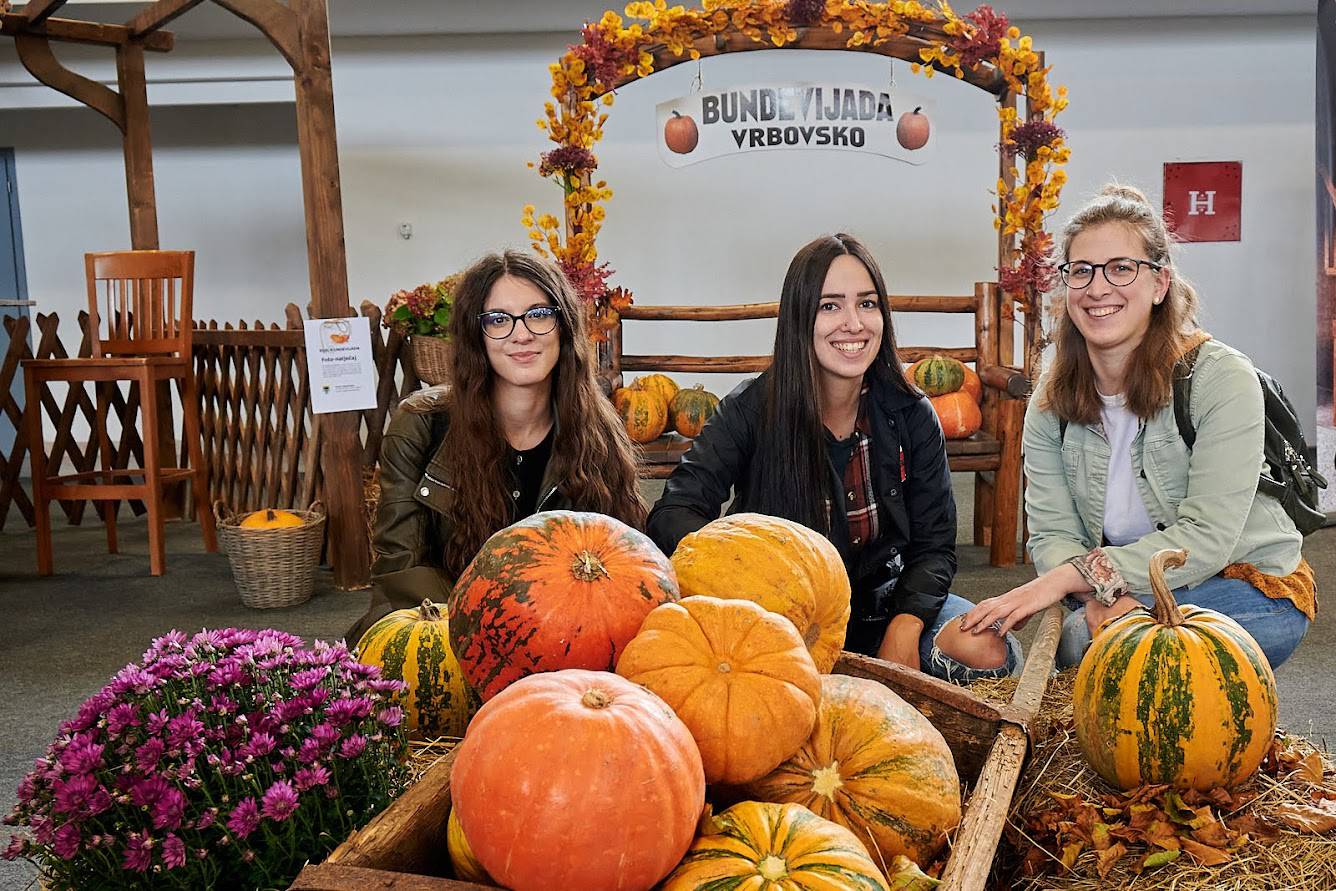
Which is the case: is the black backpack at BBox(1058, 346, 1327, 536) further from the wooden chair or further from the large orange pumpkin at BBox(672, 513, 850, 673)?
the wooden chair

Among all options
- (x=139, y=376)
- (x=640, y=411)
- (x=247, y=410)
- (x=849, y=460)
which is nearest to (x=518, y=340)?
(x=849, y=460)

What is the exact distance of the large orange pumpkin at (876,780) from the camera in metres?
1.11

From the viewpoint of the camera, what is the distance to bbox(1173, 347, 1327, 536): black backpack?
2.25 metres

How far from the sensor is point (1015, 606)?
6.45 feet

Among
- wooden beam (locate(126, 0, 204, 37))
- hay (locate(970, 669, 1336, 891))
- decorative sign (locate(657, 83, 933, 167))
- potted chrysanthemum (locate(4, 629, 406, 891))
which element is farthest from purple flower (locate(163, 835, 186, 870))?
wooden beam (locate(126, 0, 204, 37))

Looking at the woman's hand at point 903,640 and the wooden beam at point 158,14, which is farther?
the wooden beam at point 158,14

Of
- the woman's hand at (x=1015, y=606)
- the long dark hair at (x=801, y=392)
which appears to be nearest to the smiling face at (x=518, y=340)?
the long dark hair at (x=801, y=392)

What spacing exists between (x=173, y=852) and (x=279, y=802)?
10 centimetres

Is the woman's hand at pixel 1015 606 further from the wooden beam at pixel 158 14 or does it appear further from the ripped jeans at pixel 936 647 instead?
the wooden beam at pixel 158 14

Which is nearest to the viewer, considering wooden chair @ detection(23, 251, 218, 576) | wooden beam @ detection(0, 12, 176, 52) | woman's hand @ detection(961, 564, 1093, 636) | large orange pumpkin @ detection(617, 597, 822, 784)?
large orange pumpkin @ detection(617, 597, 822, 784)

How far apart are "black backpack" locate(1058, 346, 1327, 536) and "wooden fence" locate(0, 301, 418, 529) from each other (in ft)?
12.1

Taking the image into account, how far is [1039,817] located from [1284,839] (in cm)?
27

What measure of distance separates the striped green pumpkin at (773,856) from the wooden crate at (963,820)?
0.08m

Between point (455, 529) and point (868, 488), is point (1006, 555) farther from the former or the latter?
point (455, 529)
